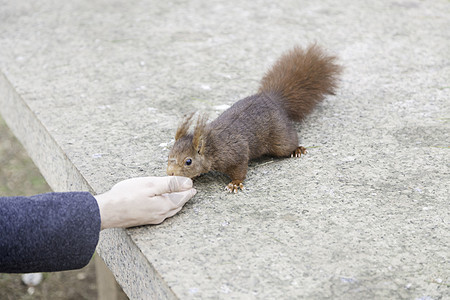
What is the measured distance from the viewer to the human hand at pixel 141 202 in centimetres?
140

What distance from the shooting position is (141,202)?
4.72 ft

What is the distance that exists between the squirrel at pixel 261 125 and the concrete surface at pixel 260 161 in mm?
66

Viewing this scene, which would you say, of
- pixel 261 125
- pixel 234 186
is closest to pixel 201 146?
pixel 234 186

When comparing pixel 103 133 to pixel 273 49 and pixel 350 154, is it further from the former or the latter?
pixel 273 49

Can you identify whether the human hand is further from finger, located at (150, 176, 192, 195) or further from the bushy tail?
the bushy tail

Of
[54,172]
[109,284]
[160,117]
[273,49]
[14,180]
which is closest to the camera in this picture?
[54,172]

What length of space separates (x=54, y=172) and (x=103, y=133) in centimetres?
23

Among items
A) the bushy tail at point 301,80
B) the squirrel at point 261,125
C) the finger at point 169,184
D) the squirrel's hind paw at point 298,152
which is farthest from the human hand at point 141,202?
the bushy tail at point 301,80

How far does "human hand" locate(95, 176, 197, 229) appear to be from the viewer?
140 centimetres

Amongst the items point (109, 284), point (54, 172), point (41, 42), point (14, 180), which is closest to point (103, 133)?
point (54, 172)

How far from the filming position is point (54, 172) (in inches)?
79.7

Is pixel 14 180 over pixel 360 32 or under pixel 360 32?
under

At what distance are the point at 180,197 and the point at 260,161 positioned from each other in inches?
18.3

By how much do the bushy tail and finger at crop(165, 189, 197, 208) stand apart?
630 millimetres
